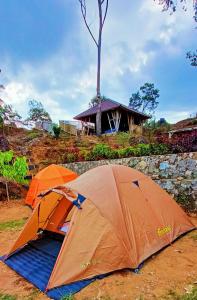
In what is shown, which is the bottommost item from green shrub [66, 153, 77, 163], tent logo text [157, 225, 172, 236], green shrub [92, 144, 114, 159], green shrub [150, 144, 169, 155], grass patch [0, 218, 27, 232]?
grass patch [0, 218, 27, 232]

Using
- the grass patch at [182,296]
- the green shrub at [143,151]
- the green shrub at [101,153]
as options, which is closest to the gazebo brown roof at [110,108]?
the green shrub at [101,153]

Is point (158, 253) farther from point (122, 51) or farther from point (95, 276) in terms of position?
point (122, 51)

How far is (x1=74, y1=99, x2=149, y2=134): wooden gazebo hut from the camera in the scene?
21.6 m

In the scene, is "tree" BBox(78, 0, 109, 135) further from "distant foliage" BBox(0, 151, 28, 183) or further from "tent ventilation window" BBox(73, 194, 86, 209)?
"tent ventilation window" BBox(73, 194, 86, 209)

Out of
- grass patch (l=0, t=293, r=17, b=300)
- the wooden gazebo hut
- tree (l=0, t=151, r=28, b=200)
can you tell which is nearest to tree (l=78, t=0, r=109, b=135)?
the wooden gazebo hut

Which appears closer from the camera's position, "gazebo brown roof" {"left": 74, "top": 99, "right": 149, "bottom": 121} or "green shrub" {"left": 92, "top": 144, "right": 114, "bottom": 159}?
"green shrub" {"left": 92, "top": 144, "right": 114, "bottom": 159}

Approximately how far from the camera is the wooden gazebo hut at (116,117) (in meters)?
21.6

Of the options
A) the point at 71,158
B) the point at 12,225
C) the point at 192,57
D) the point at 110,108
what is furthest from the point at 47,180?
the point at 110,108

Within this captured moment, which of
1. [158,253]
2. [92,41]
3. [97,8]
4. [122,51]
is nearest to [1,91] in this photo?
[122,51]

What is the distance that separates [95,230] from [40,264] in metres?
1.10

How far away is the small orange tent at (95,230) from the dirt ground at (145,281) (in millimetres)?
112

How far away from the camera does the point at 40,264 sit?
13.1ft

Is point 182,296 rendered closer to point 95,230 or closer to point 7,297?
point 95,230

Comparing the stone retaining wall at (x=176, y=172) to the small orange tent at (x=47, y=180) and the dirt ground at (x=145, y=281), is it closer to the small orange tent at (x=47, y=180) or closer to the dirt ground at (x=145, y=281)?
the dirt ground at (x=145, y=281)
